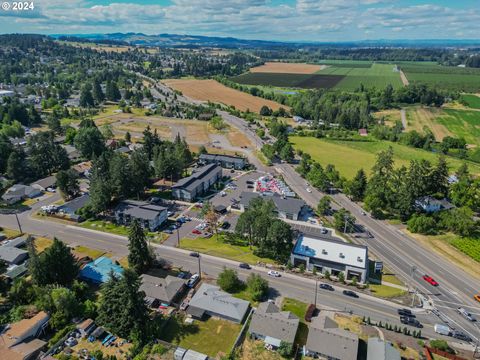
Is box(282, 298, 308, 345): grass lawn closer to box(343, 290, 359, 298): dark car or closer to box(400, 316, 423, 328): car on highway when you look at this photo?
box(343, 290, 359, 298): dark car

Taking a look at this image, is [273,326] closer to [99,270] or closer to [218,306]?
[218,306]

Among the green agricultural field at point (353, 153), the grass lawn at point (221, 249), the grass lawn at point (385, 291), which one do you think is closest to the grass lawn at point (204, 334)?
the grass lawn at point (221, 249)

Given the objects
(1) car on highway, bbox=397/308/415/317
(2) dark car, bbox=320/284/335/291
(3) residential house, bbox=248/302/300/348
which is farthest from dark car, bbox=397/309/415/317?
(3) residential house, bbox=248/302/300/348

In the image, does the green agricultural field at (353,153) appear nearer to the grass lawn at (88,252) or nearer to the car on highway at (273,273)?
the car on highway at (273,273)

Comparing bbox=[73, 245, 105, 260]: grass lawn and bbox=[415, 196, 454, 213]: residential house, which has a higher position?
bbox=[415, 196, 454, 213]: residential house

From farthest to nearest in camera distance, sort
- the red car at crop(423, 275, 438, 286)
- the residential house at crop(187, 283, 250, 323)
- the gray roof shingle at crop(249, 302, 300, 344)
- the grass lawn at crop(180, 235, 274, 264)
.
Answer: the grass lawn at crop(180, 235, 274, 264) < the red car at crop(423, 275, 438, 286) < the residential house at crop(187, 283, 250, 323) < the gray roof shingle at crop(249, 302, 300, 344)

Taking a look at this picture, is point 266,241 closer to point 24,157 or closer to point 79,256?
point 79,256

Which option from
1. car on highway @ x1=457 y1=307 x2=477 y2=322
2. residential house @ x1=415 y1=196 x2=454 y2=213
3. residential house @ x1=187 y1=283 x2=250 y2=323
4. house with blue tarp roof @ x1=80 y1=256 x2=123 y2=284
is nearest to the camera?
residential house @ x1=187 y1=283 x2=250 y2=323
